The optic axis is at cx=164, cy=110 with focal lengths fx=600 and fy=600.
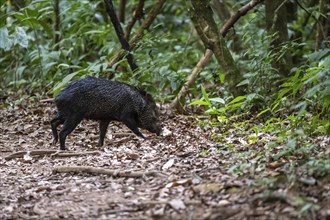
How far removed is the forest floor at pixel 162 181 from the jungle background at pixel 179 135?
0.04 ft

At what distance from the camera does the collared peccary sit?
7.79 meters

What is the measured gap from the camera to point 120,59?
958cm

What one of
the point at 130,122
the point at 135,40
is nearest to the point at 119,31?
the point at 135,40

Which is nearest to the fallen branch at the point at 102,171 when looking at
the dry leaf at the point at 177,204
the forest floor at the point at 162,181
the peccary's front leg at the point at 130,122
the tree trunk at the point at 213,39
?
the forest floor at the point at 162,181

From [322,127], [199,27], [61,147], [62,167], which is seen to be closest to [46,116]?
[61,147]

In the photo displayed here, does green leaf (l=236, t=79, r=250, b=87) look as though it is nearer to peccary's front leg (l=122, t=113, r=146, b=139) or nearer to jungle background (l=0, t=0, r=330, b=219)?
jungle background (l=0, t=0, r=330, b=219)

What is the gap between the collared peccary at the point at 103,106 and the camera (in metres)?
7.79

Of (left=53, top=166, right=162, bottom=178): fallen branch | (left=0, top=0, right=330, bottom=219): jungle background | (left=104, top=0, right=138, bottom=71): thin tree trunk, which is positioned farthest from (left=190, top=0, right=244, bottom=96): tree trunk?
(left=53, top=166, right=162, bottom=178): fallen branch

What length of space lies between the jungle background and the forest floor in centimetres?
1

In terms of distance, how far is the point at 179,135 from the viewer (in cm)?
788

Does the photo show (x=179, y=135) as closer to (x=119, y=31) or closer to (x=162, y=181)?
(x=119, y=31)

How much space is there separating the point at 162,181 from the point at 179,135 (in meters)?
2.83

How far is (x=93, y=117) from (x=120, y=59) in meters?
1.86

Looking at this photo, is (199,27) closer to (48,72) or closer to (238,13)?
(238,13)
